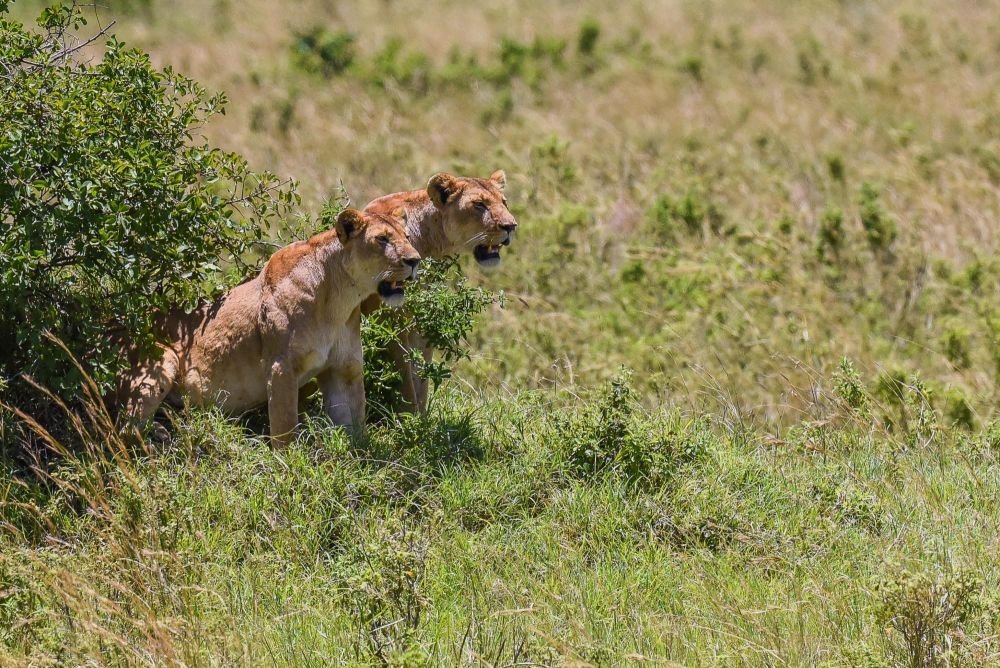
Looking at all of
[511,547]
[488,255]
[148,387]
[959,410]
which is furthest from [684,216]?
[511,547]

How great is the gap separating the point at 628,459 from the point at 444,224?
1885 millimetres

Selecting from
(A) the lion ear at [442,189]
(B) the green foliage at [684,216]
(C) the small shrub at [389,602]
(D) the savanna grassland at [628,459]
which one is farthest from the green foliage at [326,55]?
(C) the small shrub at [389,602]

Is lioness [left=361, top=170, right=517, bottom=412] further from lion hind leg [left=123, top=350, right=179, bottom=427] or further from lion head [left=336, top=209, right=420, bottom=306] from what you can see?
lion hind leg [left=123, top=350, right=179, bottom=427]

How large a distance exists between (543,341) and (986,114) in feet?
31.5

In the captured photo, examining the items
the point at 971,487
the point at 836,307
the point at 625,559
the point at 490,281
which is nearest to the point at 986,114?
the point at 836,307

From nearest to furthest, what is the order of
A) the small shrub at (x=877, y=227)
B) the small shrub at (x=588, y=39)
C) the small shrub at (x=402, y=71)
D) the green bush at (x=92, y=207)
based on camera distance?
1. the green bush at (x=92, y=207)
2. the small shrub at (x=877, y=227)
3. the small shrub at (x=402, y=71)
4. the small shrub at (x=588, y=39)

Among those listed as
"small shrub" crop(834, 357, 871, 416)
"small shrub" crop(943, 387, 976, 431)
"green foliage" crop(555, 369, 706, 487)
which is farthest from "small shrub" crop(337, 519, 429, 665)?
"small shrub" crop(943, 387, 976, 431)

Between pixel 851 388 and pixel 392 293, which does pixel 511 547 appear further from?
pixel 851 388

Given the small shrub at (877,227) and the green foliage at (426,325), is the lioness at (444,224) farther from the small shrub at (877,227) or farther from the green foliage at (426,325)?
the small shrub at (877,227)

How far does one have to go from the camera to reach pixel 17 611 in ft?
21.1

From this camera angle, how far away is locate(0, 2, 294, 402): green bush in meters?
7.35

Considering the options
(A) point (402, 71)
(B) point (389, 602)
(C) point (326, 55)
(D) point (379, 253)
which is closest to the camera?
(B) point (389, 602)

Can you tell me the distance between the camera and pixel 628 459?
7652mm

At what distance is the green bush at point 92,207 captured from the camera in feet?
24.1
